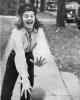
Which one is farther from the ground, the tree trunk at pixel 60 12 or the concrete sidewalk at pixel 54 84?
the concrete sidewalk at pixel 54 84

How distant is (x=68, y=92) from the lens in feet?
22.1

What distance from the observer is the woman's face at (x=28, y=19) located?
406 centimetres

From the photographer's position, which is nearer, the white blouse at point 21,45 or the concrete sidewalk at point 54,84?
the white blouse at point 21,45

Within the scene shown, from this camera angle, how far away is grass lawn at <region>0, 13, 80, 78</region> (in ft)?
31.1

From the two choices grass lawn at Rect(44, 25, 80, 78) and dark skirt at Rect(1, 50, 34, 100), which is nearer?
dark skirt at Rect(1, 50, 34, 100)

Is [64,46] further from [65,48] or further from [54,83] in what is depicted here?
[54,83]

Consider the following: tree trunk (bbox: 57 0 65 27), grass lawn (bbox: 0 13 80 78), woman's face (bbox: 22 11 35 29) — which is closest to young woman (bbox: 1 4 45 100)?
woman's face (bbox: 22 11 35 29)

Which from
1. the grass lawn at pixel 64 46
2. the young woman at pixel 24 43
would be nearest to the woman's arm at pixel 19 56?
the young woman at pixel 24 43

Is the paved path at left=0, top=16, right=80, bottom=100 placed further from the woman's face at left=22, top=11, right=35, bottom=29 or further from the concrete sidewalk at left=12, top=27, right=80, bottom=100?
the woman's face at left=22, top=11, right=35, bottom=29

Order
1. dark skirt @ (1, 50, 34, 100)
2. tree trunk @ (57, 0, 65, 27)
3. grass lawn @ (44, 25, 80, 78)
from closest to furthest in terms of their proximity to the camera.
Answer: dark skirt @ (1, 50, 34, 100), grass lawn @ (44, 25, 80, 78), tree trunk @ (57, 0, 65, 27)

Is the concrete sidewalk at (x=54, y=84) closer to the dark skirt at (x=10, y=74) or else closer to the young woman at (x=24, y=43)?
the dark skirt at (x=10, y=74)

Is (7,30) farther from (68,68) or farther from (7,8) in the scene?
(7,8)

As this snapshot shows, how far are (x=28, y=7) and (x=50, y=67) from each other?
5.01 m

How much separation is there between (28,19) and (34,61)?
507 mm
